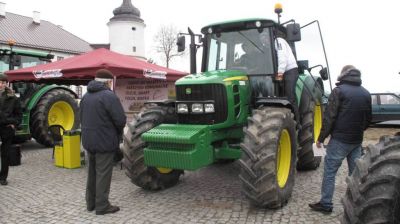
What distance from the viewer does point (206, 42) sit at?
21.9ft

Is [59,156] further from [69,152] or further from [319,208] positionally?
[319,208]

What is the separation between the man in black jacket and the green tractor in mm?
7392

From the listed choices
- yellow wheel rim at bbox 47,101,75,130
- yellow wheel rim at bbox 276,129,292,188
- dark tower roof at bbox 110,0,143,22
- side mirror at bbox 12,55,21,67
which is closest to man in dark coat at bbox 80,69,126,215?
yellow wheel rim at bbox 276,129,292,188

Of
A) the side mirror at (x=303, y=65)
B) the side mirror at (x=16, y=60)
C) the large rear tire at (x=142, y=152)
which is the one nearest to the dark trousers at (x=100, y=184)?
the large rear tire at (x=142, y=152)

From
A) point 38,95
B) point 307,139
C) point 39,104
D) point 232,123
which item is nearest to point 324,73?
point 307,139

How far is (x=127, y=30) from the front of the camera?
169ft

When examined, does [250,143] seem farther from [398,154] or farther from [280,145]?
[398,154]

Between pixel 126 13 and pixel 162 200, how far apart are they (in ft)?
159

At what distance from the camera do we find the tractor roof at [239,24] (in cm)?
610

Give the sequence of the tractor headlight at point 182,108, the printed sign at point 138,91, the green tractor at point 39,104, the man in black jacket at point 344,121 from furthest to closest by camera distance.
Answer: the green tractor at point 39,104 → the printed sign at point 138,91 → the tractor headlight at point 182,108 → the man in black jacket at point 344,121

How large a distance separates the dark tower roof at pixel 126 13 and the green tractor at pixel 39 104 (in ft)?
136

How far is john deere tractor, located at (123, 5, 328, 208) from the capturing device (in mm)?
4863

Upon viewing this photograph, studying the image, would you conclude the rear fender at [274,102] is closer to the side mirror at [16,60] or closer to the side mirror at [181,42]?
the side mirror at [181,42]

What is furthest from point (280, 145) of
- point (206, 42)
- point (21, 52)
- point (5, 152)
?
point (21, 52)
